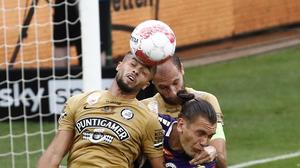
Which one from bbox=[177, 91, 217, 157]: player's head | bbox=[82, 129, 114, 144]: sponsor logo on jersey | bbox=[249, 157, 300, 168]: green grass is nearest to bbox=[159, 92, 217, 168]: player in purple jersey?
bbox=[177, 91, 217, 157]: player's head

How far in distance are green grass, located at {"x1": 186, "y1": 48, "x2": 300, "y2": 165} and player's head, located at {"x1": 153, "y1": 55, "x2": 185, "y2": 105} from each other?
13.3 feet

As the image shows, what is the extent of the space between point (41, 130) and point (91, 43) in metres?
2.56

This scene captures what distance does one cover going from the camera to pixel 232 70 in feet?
51.0

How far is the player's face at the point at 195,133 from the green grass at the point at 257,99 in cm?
426

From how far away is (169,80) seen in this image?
21.6 ft

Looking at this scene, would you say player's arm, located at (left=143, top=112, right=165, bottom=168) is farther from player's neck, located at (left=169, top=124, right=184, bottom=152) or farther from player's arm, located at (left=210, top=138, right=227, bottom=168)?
player's arm, located at (left=210, top=138, right=227, bottom=168)

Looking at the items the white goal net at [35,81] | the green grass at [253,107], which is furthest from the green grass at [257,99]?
the white goal net at [35,81]

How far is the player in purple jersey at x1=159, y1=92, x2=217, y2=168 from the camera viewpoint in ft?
20.7

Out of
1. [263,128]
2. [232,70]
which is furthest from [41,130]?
[232,70]

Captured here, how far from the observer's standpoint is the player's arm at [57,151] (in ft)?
21.4

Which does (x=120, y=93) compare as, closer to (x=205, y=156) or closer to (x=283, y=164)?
(x=205, y=156)

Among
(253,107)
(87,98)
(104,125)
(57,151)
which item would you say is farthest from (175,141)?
(253,107)

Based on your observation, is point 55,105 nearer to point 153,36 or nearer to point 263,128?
point 263,128

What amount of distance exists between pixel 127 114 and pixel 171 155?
1.19 feet
